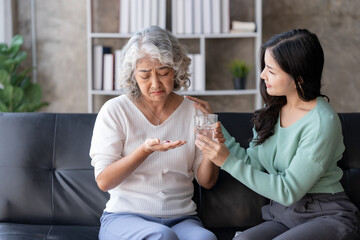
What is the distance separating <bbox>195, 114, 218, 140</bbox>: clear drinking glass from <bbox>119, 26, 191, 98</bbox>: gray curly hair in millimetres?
304

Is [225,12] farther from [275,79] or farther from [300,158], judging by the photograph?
[300,158]

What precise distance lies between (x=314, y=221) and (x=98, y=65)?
2.88m

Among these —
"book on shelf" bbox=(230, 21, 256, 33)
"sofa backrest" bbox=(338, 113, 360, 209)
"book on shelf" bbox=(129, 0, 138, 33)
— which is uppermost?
"book on shelf" bbox=(129, 0, 138, 33)

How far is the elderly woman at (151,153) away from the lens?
6.02ft

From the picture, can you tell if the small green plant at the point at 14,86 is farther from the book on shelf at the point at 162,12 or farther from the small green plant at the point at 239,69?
the small green plant at the point at 239,69

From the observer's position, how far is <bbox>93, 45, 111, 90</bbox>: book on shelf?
4160mm

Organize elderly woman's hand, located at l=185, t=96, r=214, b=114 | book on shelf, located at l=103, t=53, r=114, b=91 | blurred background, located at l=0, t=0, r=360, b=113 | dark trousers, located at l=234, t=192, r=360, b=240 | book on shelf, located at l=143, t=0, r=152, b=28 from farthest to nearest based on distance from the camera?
blurred background, located at l=0, t=0, r=360, b=113, book on shelf, located at l=103, t=53, r=114, b=91, book on shelf, located at l=143, t=0, r=152, b=28, elderly woman's hand, located at l=185, t=96, r=214, b=114, dark trousers, located at l=234, t=192, r=360, b=240

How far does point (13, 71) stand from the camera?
13.2ft

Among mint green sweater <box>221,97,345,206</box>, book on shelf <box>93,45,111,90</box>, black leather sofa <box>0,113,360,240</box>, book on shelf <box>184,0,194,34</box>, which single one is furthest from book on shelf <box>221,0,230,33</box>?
mint green sweater <box>221,97,345,206</box>

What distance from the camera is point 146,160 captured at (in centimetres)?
192

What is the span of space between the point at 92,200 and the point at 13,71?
232 cm

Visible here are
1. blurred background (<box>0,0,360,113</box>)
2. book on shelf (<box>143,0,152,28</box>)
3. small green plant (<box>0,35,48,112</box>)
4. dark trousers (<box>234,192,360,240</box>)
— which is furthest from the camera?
blurred background (<box>0,0,360,113</box>)

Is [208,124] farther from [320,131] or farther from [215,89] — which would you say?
[215,89]

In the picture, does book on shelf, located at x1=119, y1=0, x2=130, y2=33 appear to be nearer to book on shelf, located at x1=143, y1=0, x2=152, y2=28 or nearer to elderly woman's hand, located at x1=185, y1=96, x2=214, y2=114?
book on shelf, located at x1=143, y1=0, x2=152, y2=28
